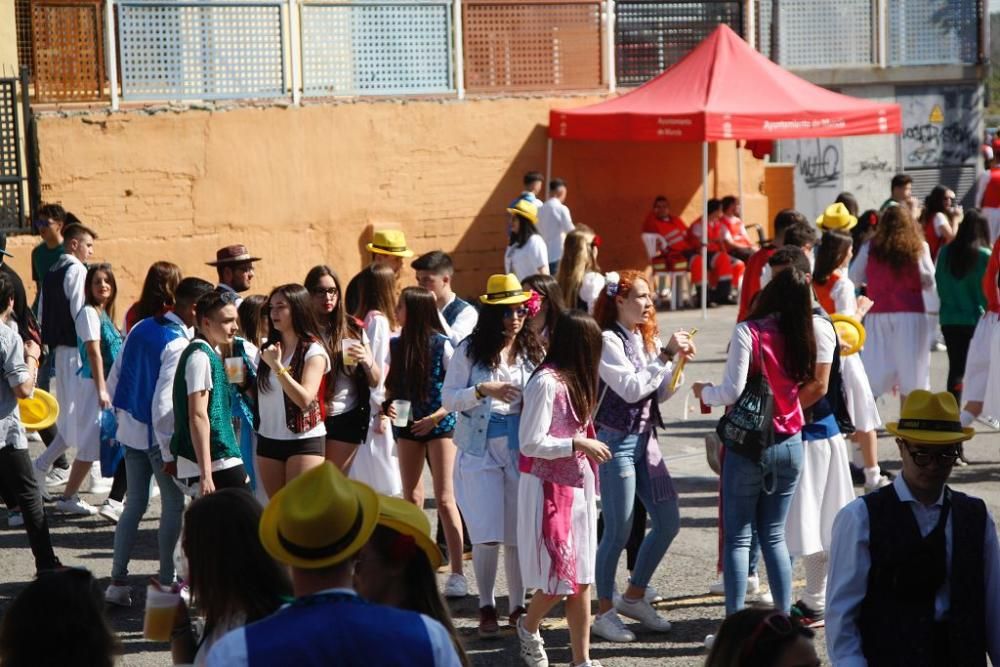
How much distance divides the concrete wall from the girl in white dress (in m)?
10.5

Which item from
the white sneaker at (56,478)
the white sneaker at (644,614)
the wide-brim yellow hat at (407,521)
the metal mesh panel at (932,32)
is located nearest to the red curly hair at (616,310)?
the white sneaker at (644,614)

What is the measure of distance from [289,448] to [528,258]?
25.3 feet

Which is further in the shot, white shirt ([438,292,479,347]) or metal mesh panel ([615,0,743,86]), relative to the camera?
metal mesh panel ([615,0,743,86])

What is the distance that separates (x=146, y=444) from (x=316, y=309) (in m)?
1.20

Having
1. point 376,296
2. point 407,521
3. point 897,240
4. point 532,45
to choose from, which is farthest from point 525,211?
point 407,521

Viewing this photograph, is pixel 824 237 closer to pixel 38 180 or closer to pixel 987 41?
Answer: pixel 38 180

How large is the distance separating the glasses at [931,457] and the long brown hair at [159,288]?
4.52 meters

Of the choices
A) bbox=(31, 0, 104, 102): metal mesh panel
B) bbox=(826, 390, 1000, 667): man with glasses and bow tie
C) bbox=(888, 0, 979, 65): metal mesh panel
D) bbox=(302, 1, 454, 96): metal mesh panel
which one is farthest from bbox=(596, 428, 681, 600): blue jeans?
bbox=(888, 0, 979, 65): metal mesh panel

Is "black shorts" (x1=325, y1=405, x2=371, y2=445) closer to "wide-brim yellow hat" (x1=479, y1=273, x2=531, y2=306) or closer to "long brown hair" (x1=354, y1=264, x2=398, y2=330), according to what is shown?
"long brown hair" (x1=354, y1=264, x2=398, y2=330)

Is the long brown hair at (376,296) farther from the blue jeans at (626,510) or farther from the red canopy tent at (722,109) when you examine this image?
the red canopy tent at (722,109)

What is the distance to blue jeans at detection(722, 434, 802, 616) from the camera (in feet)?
22.4

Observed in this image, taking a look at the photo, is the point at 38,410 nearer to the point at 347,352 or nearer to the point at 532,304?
the point at 347,352

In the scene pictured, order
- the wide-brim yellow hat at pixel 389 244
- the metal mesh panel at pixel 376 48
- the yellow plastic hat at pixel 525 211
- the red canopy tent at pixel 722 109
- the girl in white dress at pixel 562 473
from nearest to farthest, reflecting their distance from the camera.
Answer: the girl in white dress at pixel 562 473 < the wide-brim yellow hat at pixel 389 244 < the yellow plastic hat at pixel 525 211 < the red canopy tent at pixel 722 109 < the metal mesh panel at pixel 376 48

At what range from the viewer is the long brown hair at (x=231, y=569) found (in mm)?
3930
